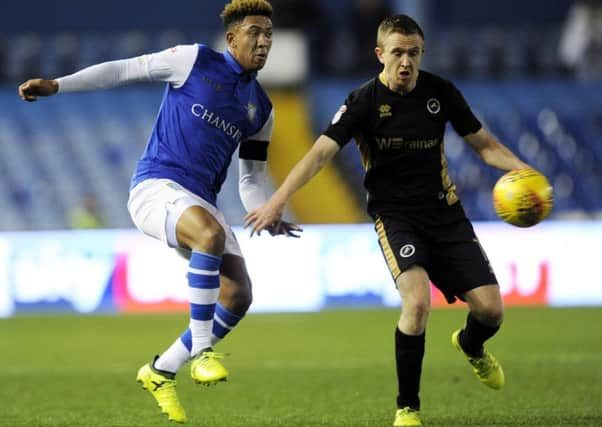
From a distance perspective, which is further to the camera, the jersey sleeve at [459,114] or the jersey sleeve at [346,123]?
the jersey sleeve at [459,114]

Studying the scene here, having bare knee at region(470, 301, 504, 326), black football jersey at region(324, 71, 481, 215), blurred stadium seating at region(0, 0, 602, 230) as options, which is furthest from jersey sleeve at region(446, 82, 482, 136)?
blurred stadium seating at region(0, 0, 602, 230)

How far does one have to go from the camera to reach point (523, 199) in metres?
7.23

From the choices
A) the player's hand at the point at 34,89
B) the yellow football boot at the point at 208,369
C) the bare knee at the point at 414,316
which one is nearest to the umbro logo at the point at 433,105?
the bare knee at the point at 414,316

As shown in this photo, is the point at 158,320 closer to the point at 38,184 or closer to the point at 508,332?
the point at 508,332

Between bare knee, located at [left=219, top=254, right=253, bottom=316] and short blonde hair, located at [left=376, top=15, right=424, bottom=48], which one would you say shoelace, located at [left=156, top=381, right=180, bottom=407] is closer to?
bare knee, located at [left=219, top=254, right=253, bottom=316]

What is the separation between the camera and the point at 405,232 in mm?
7297

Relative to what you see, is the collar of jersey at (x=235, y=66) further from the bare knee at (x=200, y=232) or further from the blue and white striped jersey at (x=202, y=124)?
the bare knee at (x=200, y=232)

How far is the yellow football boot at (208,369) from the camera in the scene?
22.6ft

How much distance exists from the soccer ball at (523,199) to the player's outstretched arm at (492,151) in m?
0.20

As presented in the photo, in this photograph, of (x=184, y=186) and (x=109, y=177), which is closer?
(x=184, y=186)

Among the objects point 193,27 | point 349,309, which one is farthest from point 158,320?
point 193,27

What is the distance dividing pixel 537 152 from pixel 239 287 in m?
14.6

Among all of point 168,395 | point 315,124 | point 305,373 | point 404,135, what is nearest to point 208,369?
point 168,395

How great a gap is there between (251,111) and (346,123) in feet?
2.46
